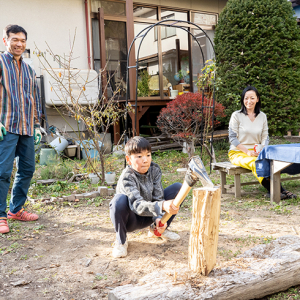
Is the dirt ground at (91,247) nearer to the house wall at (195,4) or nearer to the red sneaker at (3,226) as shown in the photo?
the red sneaker at (3,226)

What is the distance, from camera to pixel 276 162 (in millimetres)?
4070

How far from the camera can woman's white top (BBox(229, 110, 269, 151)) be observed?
15.1 feet

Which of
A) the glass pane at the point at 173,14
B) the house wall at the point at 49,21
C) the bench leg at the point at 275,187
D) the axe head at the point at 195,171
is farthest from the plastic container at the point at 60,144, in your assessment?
the axe head at the point at 195,171

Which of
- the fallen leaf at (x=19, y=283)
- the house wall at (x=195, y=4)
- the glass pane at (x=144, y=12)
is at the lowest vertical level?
the fallen leaf at (x=19, y=283)

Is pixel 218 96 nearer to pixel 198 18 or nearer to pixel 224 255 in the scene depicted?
pixel 198 18

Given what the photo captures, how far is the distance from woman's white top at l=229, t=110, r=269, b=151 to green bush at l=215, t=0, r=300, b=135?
338cm

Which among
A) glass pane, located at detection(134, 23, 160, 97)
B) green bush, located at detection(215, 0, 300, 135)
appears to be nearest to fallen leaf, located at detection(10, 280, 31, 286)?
green bush, located at detection(215, 0, 300, 135)

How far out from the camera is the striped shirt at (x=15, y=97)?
3307 millimetres

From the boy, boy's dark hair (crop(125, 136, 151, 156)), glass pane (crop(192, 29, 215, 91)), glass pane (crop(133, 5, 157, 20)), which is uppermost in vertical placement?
glass pane (crop(133, 5, 157, 20))

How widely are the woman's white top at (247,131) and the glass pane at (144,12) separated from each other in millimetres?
5577

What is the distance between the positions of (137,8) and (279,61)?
4018mm

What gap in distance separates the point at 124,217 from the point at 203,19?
8.93m

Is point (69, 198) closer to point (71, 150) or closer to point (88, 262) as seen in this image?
point (88, 262)

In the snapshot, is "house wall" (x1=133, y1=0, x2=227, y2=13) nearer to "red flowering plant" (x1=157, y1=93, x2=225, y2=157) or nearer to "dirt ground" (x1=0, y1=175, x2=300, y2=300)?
"red flowering plant" (x1=157, y1=93, x2=225, y2=157)
